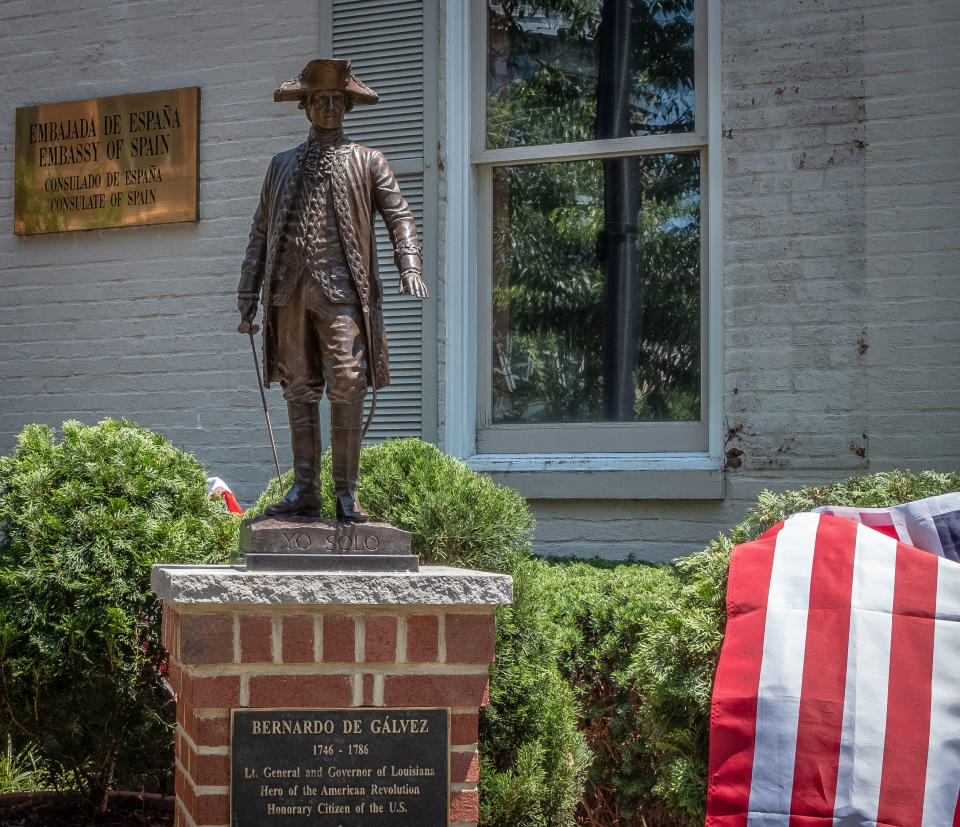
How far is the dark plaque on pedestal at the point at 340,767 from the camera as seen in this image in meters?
2.98

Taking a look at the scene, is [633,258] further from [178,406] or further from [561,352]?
[178,406]

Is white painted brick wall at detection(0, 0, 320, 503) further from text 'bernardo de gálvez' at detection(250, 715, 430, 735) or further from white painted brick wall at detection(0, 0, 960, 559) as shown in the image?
text 'bernardo de gálvez' at detection(250, 715, 430, 735)

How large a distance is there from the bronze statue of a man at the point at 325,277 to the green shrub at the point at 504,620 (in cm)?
78

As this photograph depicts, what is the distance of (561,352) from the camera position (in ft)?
19.8

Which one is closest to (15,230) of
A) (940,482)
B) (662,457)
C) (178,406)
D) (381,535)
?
(178,406)

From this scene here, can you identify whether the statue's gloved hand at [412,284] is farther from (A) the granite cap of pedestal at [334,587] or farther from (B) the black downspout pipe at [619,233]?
(B) the black downspout pipe at [619,233]

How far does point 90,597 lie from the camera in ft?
12.5

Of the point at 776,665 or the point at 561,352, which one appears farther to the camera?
the point at 561,352

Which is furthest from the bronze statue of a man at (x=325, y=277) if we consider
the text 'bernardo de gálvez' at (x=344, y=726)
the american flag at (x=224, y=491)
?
the american flag at (x=224, y=491)

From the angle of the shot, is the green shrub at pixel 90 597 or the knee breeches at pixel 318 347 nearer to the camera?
the knee breeches at pixel 318 347

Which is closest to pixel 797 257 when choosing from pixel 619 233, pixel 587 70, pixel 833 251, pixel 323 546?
pixel 833 251

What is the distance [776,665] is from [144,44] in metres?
5.23

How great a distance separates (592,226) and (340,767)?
3.65 metres

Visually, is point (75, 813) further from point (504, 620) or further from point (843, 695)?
point (843, 695)
